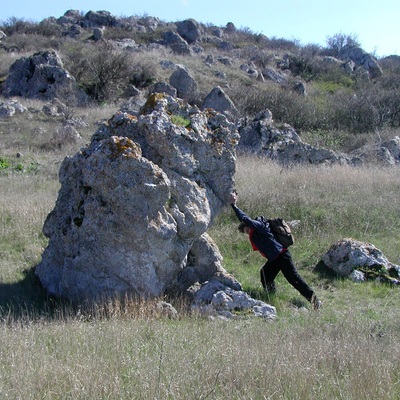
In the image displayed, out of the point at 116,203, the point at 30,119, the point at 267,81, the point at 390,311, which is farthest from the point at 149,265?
the point at 267,81

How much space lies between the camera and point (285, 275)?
24.9 feet

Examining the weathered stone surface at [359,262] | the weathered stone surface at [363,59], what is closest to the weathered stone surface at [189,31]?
the weathered stone surface at [363,59]

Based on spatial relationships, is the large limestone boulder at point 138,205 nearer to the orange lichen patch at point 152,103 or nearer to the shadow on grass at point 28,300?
the orange lichen patch at point 152,103

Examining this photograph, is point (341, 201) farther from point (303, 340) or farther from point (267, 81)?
point (267, 81)

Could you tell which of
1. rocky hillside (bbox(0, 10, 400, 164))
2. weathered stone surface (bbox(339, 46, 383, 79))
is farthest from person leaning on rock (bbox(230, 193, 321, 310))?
weathered stone surface (bbox(339, 46, 383, 79))

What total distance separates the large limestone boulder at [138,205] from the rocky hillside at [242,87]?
709 centimetres

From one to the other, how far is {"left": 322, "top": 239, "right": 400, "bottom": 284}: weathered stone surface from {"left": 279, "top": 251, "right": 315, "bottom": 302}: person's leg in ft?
4.47

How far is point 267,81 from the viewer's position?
34.4m

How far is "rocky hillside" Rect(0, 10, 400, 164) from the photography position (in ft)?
63.2

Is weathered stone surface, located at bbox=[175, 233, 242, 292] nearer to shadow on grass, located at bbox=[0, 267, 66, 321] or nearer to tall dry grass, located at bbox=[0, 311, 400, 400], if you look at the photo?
shadow on grass, located at bbox=[0, 267, 66, 321]

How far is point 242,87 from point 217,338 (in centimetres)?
2639

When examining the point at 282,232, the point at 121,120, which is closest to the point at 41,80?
the point at 121,120

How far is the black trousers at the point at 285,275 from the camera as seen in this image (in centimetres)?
747

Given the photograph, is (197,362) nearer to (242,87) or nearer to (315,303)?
(315,303)
